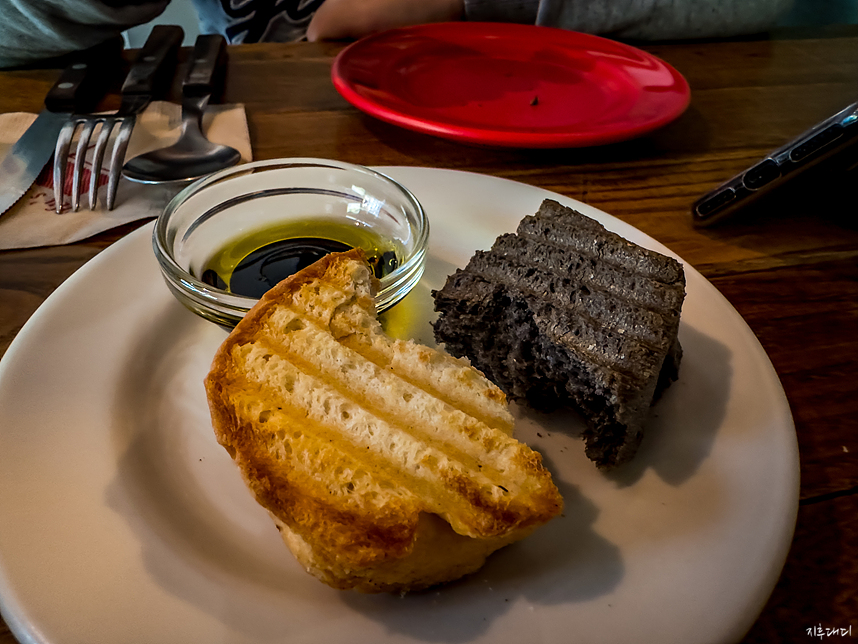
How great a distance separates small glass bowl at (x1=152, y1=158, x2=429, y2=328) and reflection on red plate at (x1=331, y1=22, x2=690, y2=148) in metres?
0.47

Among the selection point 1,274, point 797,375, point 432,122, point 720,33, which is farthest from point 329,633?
point 720,33

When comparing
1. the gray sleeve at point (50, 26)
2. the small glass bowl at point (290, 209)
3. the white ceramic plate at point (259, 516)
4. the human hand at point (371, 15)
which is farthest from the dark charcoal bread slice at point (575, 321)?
the gray sleeve at point (50, 26)

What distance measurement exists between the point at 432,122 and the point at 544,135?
39 centimetres

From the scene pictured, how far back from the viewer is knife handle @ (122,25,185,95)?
86.0 inches

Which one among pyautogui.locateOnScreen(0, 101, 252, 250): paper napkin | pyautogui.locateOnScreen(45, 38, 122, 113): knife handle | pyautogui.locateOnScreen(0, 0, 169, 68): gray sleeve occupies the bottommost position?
pyautogui.locateOnScreen(0, 101, 252, 250): paper napkin

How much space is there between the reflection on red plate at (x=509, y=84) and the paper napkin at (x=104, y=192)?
462mm

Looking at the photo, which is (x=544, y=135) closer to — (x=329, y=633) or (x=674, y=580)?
(x=674, y=580)

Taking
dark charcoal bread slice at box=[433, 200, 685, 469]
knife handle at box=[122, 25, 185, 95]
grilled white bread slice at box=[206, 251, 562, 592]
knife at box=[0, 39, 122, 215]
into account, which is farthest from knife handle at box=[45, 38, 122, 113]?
dark charcoal bread slice at box=[433, 200, 685, 469]

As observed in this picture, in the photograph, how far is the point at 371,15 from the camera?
113 inches

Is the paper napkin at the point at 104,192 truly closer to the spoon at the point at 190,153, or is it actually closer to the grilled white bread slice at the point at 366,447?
the spoon at the point at 190,153

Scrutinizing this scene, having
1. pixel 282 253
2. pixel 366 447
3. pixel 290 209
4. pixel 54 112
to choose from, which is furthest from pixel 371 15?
pixel 366 447

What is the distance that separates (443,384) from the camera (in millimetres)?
1092

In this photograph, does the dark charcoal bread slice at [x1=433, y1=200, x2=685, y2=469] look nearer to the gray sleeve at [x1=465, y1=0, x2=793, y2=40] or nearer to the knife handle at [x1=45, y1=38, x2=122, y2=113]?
the knife handle at [x1=45, y1=38, x2=122, y2=113]

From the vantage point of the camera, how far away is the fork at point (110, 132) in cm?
172
